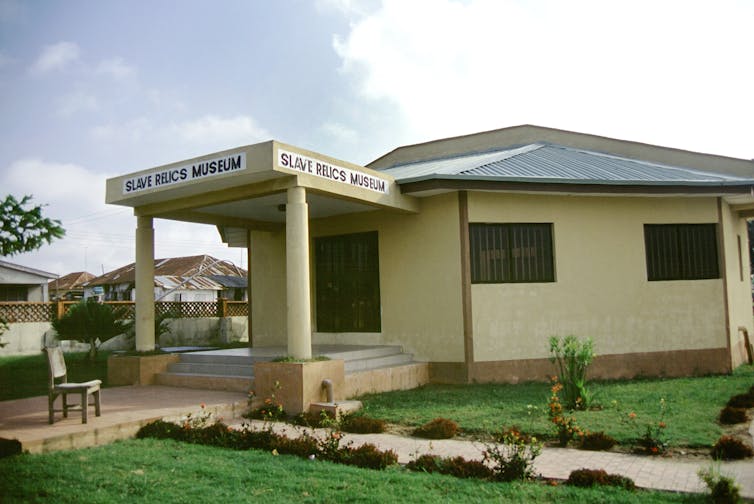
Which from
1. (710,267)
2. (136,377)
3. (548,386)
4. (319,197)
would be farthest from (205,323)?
(710,267)

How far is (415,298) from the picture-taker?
41.1 feet

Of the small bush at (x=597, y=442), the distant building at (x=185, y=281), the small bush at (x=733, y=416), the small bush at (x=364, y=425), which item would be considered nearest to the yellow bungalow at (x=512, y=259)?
the small bush at (x=364, y=425)

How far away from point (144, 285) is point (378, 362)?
192 inches

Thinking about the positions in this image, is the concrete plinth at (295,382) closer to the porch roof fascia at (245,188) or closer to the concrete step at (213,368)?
the concrete step at (213,368)

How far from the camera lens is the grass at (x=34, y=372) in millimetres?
11242

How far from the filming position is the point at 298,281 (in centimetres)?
959

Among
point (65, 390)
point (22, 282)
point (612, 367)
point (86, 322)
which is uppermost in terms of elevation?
point (22, 282)

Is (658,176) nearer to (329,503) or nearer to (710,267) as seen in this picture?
(710,267)

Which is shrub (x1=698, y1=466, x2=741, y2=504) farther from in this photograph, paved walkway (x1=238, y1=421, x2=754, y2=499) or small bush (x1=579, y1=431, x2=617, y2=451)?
small bush (x1=579, y1=431, x2=617, y2=451)

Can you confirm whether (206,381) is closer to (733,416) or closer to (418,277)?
(418,277)

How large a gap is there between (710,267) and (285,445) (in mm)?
10597

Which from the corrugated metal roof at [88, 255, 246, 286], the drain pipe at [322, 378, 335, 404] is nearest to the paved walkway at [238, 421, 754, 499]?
the drain pipe at [322, 378, 335, 404]

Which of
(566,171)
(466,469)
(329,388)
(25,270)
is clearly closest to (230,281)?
(25,270)

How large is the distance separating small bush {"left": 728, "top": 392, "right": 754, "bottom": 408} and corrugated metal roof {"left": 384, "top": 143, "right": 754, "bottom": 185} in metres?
4.55
